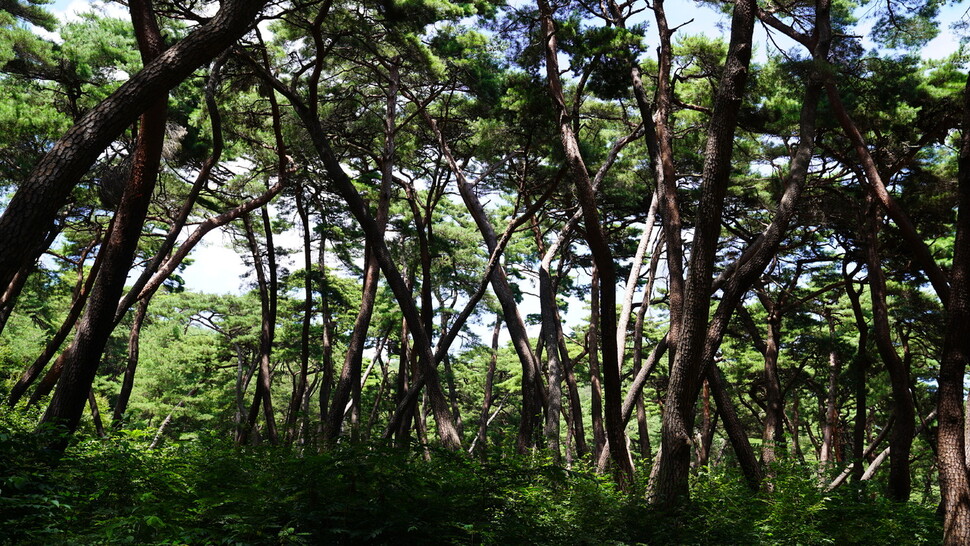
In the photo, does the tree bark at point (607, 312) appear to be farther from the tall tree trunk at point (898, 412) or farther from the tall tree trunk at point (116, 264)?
the tall tree trunk at point (116, 264)

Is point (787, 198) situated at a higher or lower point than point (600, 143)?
lower

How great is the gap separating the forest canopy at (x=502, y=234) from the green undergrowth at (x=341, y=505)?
4cm

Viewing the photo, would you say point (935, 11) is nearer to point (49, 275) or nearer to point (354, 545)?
point (354, 545)

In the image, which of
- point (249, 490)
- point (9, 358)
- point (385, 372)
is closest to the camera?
point (249, 490)

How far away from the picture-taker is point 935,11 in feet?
32.0

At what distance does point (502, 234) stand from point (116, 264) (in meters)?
9.38

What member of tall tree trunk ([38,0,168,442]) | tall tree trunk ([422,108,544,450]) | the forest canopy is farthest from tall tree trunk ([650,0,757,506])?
tall tree trunk ([38,0,168,442])

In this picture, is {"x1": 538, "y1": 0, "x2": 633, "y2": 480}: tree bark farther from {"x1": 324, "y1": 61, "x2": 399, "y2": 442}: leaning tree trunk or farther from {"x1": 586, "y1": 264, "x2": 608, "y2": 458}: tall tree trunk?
{"x1": 586, "y1": 264, "x2": 608, "y2": 458}: tall tree trunk

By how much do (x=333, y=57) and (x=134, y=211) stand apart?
7591 millimetres

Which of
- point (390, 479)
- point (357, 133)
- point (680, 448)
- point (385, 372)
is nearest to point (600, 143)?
point (357, 133)

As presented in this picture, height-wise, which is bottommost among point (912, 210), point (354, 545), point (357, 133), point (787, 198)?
point (354, 545)

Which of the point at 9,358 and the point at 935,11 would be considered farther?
the point at 9,358

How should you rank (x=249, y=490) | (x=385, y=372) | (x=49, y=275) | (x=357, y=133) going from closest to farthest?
(x=249, y=490) → (x=357, y=133) → (x=49, y=275) → (x=385, y=372)

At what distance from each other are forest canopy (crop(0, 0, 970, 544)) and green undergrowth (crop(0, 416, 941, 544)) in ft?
0.11
